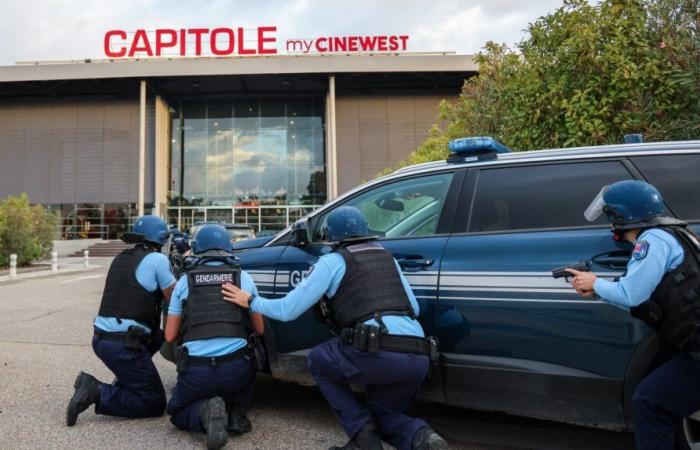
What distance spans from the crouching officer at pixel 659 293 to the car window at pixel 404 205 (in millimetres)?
1123

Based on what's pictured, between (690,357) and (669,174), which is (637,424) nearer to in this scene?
(690,357)

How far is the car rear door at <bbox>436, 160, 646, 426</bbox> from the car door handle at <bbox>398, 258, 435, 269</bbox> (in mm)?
111

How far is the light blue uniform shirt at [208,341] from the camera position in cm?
323

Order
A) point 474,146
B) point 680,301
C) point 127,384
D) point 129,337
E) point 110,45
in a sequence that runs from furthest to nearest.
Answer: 1. point 110,45
2. point 127,384
3. point 129,337
4. point 474,146
5. point 680,301

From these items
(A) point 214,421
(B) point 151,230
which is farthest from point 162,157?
(A) point 214,421

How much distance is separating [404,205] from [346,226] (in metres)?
0.86

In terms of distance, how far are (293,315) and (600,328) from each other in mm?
1630

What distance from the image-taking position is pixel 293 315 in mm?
2957

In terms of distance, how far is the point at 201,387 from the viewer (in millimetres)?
3221

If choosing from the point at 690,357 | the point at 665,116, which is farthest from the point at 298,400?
the point at 665,116

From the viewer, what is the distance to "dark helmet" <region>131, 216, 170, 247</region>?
12.5 ft

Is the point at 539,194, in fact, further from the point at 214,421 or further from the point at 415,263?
the point at 214,421

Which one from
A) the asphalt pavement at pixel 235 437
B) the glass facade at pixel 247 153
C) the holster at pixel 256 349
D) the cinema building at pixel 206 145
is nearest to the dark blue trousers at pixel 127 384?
the asphalt pavement at pixel 235 437

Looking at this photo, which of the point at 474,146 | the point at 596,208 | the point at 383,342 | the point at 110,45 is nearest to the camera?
the point at 596,208
